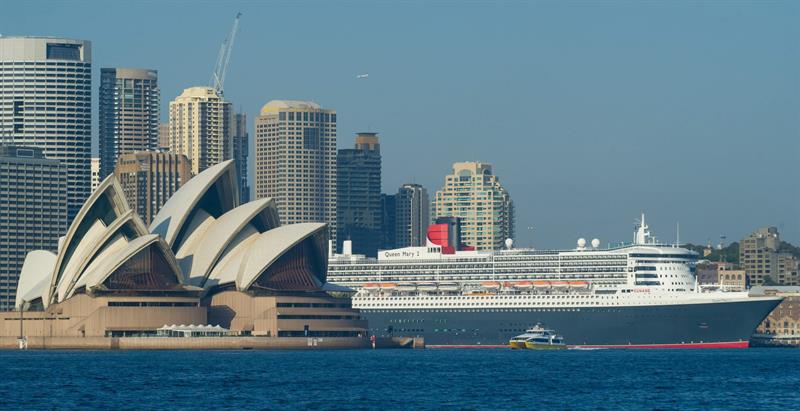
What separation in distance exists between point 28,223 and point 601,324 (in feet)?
253

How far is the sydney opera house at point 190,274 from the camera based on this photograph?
113 metres

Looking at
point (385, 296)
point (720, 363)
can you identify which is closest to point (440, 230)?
point (385, 296)

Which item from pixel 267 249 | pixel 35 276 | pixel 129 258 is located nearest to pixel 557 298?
pixel 267 249

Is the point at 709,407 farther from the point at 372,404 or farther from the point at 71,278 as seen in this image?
the point at 71,278

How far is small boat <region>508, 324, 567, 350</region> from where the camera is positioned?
12622 centimetres

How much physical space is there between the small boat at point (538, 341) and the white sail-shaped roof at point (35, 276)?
112ft

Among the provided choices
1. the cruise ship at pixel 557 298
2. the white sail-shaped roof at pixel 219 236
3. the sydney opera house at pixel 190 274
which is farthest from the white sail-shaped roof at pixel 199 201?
the cruise ship at pixel 557 298

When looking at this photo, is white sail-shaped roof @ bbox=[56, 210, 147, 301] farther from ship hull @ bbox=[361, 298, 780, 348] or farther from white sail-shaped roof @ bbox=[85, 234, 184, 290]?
ship hull @ bbox=[361, 298, 780, 348]

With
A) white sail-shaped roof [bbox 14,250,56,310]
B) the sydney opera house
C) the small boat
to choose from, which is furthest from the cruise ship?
white sail-shaped roof [bbox 14,250,56,310]

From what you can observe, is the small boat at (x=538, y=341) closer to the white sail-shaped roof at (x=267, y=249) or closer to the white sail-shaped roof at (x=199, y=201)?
the white sail-shaped roof at (x=267, y=249)

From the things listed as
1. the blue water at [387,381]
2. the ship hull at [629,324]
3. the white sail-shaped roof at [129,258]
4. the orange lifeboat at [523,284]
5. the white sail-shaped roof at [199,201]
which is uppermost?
the white sail-shaped roof at [199,201]

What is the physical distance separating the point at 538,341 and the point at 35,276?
36823mm

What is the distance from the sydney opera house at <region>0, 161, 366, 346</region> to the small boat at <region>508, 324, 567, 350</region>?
12.7 meters

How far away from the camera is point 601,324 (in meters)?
129
